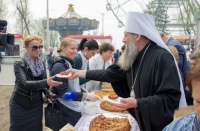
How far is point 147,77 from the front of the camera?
2.16 meters

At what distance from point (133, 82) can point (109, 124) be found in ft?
1.97

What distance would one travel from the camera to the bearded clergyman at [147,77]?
197 cm

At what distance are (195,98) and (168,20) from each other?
4282 cm

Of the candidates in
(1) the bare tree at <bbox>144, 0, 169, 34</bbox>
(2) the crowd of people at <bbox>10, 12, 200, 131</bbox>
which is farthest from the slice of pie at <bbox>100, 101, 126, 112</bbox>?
(1) the bare tree at <bbox>144, 0, 169, 34</bbox>

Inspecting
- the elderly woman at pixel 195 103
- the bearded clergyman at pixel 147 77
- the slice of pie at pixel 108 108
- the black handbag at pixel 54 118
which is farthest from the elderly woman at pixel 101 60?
the elderly woman at pixel 195 103

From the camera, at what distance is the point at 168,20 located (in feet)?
136

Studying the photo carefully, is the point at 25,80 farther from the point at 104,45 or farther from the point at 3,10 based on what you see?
the point at 3,10

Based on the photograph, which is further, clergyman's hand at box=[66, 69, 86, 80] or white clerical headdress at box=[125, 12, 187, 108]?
clergyman's hand at box=[66, 69, 86, 80]

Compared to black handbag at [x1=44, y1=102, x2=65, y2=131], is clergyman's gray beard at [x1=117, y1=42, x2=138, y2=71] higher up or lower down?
higher up

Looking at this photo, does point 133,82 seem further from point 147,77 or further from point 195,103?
point 195,103

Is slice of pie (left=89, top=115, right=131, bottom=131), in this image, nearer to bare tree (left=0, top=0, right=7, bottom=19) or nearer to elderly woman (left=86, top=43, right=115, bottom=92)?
elderly woman (left=86, top=43, right=115, bottom=92)

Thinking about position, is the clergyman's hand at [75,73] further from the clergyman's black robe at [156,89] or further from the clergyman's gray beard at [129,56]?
the clergyman's black robe at [156,89]

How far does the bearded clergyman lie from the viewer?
197cm

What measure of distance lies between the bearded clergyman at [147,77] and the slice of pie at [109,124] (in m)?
0.29
